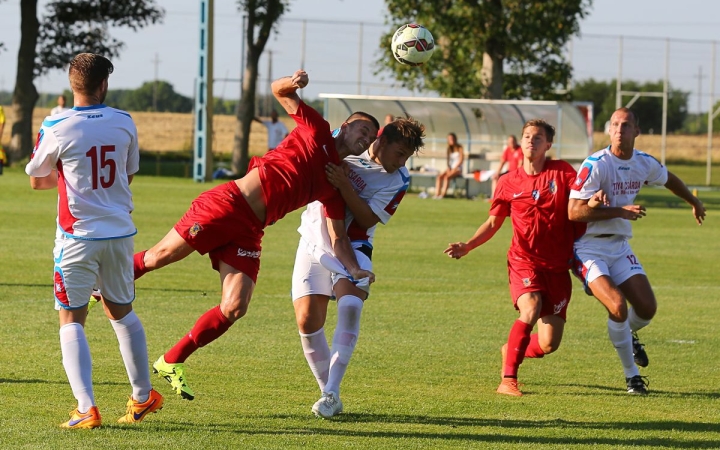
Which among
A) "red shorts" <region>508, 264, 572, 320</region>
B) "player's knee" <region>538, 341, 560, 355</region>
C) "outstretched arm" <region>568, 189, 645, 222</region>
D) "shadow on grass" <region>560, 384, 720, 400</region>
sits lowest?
"shadow on grass" <region>560, 384, 720, 400</region>

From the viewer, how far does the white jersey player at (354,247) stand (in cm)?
658

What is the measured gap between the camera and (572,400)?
7227mm

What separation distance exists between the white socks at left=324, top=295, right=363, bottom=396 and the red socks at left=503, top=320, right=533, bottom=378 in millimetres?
1386

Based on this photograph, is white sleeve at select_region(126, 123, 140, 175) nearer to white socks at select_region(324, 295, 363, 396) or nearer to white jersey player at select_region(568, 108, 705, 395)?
white socks at select_region(324, 295, 363, 396)

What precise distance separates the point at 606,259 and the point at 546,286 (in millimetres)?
500

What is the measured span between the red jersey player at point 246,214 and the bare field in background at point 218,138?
41.6 metres

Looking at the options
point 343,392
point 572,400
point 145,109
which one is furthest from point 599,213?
point 145,109

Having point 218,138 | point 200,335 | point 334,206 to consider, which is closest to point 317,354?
point 200,335

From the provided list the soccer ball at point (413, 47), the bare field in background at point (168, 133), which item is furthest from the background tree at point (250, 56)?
the soccer ball at point (413, 47)

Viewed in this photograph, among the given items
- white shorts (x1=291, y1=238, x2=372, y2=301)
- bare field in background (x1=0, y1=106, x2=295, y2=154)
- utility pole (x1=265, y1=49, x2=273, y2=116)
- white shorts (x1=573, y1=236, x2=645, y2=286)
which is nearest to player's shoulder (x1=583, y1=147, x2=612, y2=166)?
white shorts (x1=573, y1=236, x2=645, y2=286)

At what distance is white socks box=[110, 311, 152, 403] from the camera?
229 inches

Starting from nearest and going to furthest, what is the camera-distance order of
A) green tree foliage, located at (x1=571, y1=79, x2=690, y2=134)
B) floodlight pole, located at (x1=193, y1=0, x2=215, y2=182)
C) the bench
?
1. the bench
2. floodlight pole, located at (x1=193, y1=0, x2=215, y2=182)
3. green tree foliage, located at (x1=571, y1=79, x2=690, y2=134)

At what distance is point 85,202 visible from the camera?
560 centimetres

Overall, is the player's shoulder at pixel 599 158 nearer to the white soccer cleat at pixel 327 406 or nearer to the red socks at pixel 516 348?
the red socks at pixel 516 348
